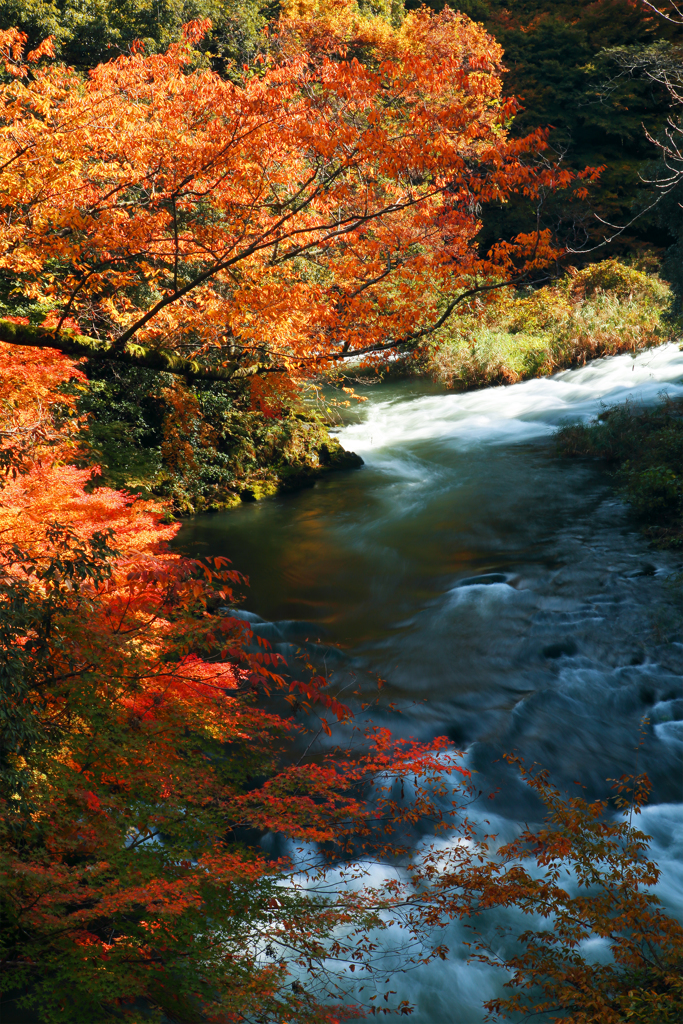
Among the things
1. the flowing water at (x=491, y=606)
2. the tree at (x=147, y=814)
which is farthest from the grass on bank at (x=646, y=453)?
the tree at (x=147, y=814)

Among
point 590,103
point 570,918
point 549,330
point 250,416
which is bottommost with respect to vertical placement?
point 570,918

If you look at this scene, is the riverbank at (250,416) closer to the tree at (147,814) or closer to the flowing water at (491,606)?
the flowing water at (491,606)

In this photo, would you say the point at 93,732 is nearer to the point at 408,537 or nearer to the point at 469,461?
the point at 408,537

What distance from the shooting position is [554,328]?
2020cm

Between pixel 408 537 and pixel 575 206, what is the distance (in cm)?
1861

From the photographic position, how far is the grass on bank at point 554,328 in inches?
720

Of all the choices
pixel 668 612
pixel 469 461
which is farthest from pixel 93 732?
pixel 469 461

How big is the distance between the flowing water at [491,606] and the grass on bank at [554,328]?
3937 millimetres

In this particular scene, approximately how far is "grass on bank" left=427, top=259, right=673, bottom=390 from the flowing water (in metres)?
3.94

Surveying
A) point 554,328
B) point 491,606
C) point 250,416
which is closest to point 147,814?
point 491,606

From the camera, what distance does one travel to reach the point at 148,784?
12.7ft

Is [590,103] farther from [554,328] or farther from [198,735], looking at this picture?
[198,735]

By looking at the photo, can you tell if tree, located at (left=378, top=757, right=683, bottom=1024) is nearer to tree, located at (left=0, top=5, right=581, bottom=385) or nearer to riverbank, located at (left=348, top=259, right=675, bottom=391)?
tree, located at (left=0, top=5, right=581, bottom=385)

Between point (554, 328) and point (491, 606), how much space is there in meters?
14.7
